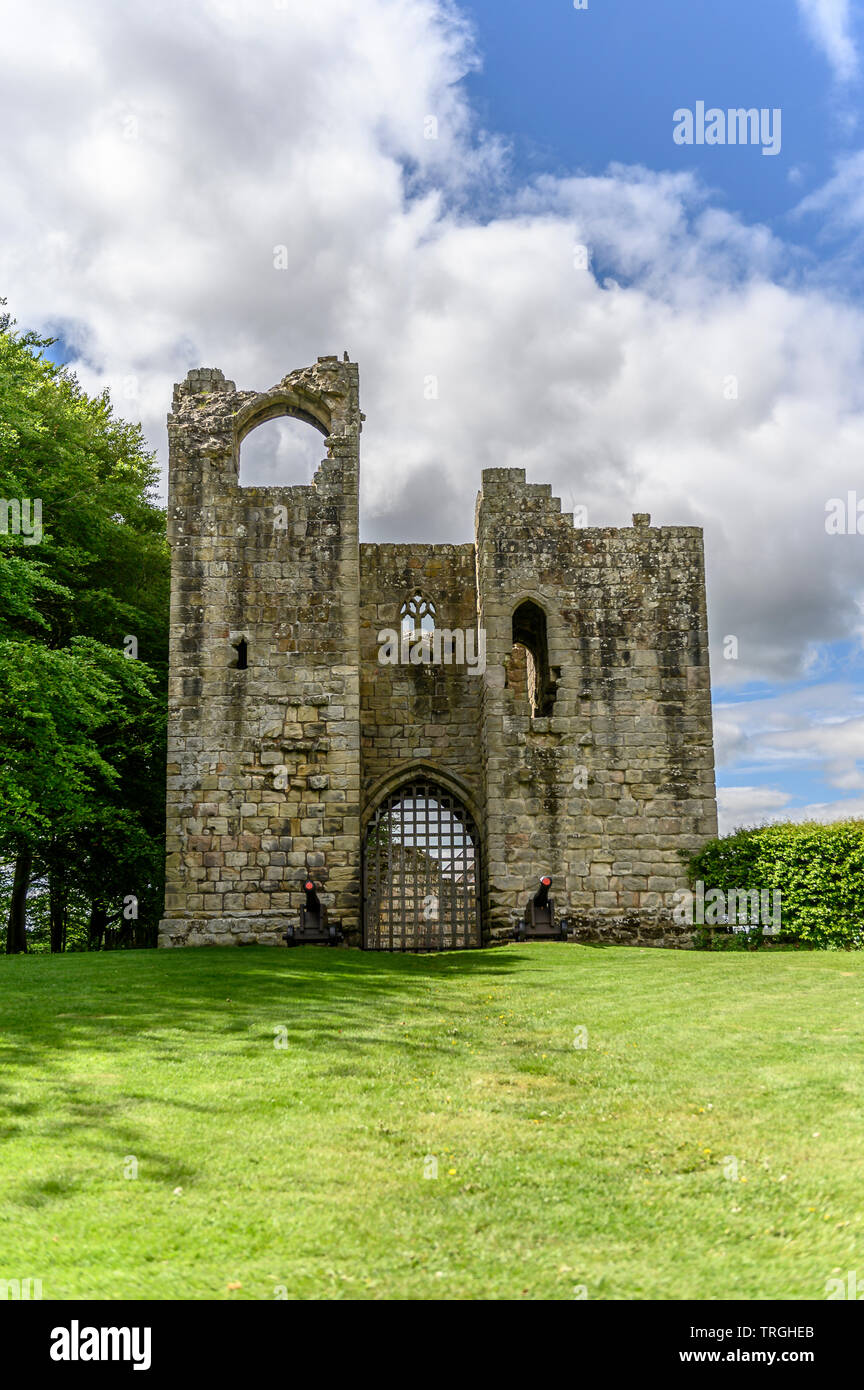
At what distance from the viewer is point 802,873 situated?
701 inches

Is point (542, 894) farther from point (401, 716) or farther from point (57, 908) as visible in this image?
point (57, 908)

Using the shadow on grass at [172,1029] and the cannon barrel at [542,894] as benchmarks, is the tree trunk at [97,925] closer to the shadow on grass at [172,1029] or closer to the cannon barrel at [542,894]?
the shadow on grass at [172,1029]

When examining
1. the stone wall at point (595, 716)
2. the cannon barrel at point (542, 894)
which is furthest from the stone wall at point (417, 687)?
the cannon barrel at point (542, 894)

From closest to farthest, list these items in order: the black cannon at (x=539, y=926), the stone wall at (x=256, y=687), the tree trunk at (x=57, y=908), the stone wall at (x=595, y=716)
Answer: the black cannon at (x=539, y=926) → the stone wall at (x=256, y=687) → the stone wall at (x=595, y=716) → the tree trunk at (x=57, y=908)

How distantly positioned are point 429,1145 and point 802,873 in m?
13.4

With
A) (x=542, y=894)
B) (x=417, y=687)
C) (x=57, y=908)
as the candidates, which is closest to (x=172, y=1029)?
(x=542, y=894)

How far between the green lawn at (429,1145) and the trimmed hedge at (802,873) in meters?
6.66

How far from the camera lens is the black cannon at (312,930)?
17594 millimetres

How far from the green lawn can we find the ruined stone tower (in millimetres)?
7061

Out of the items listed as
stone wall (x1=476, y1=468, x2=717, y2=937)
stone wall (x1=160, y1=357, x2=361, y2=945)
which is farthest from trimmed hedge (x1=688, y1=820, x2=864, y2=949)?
stone wall (x1=160, y1=357, x2=361, y2=945)

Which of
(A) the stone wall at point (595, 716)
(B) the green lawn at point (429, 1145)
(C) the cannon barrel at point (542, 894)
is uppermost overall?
(A) the stone wall at point (595, 716)

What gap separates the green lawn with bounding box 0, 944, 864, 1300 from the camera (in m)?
4.51

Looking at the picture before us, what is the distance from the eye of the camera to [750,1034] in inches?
356
